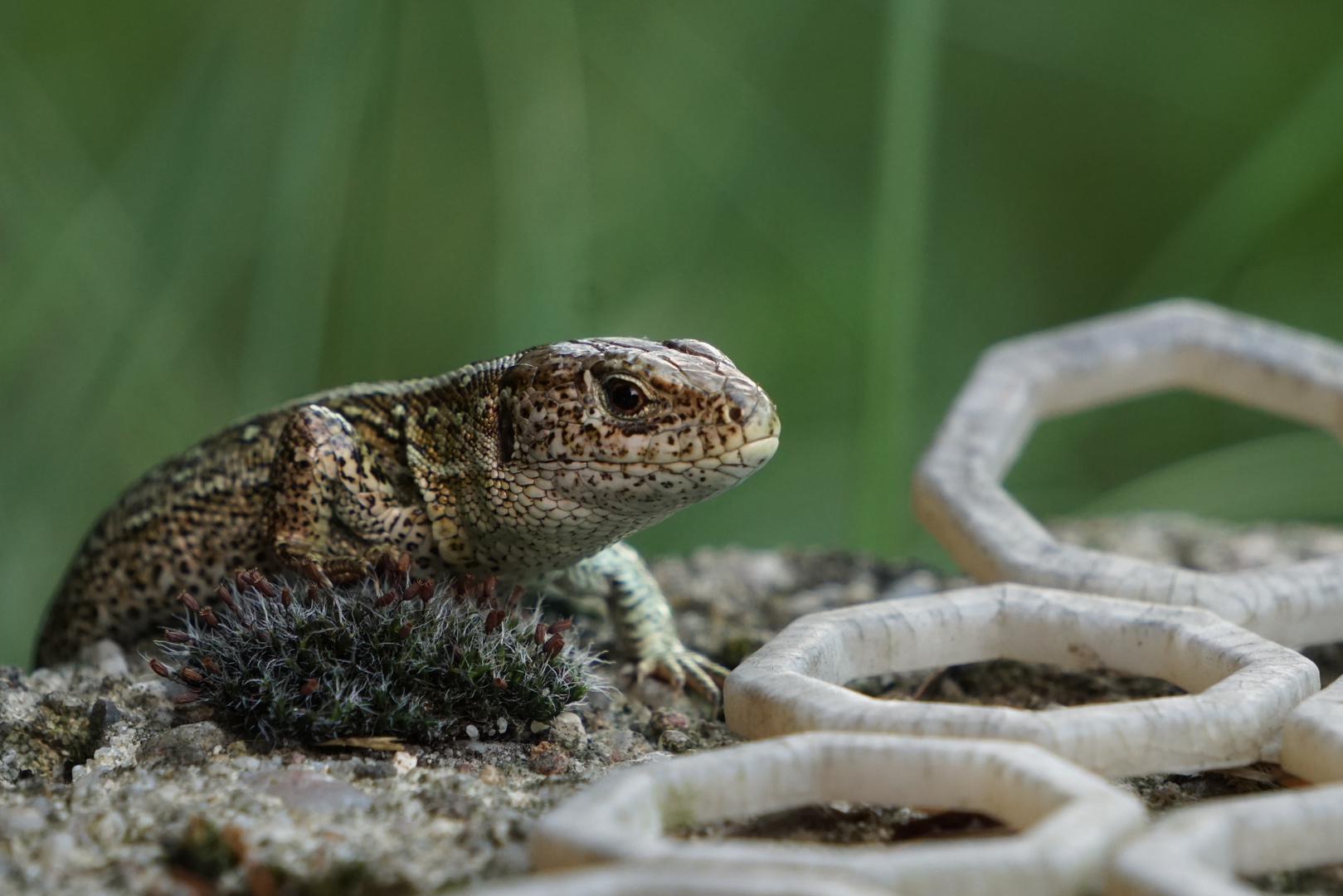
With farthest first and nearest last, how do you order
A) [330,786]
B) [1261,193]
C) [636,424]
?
1. [1261,193]
2. [636,424]
3. [330,786]

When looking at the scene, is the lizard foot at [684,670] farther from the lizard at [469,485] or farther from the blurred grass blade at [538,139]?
the blurred grass blade at [538,139]

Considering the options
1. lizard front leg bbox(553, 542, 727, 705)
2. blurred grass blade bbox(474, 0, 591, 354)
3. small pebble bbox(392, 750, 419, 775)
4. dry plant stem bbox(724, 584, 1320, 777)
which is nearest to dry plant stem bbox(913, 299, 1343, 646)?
dry plant stem bbox(724, 584, 1320, 777)

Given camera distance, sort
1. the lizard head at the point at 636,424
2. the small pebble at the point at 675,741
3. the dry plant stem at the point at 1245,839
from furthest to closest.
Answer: the small pebble at the point at 675,741, the lizard head at the point at 636,424, the dry plant stem at the point at 1245,839

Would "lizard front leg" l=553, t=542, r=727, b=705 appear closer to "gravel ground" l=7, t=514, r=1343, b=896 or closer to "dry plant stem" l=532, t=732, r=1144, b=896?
"gravel ground" l=7, t=514, r=1343, b=896

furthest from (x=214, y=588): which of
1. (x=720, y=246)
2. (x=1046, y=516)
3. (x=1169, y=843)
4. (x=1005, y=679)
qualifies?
(x=1046, y=516)

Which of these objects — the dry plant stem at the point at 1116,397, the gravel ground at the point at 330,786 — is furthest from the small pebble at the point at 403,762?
the dry plant stem at the point at 1116,397

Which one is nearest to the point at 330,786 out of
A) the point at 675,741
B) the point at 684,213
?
the point at 675,741

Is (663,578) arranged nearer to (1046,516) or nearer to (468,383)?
(468,383)

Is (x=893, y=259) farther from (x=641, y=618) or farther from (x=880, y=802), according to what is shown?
(x=880, y=802)
